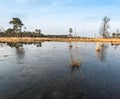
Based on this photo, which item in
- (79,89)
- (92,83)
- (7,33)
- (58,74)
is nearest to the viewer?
(79,89)

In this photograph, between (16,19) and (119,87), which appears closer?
(119,87)

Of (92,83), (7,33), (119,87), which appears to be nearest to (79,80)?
(92,83)

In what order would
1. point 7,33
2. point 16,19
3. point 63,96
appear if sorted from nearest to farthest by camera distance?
point 63,96 < point 16,19 < point 7,33

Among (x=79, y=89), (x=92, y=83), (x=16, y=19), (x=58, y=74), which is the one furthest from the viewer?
(x=16, y=19)

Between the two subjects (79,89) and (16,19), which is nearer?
(79,89)

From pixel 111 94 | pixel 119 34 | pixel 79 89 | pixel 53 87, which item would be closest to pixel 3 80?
pixel 53 87

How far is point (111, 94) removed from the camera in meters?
11.8

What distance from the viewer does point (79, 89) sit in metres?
12.7

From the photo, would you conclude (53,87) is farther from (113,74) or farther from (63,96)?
(113,74)

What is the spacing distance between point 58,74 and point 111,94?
248 inches

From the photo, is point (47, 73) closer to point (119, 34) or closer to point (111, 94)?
point (111, 94)

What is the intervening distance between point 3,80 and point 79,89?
20.5 ft

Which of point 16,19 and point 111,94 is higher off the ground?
point 16,19

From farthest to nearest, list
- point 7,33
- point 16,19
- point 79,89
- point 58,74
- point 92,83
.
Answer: point 7,33 < point 16,19 < point 58,74 < point 92,83 < point 79,89
